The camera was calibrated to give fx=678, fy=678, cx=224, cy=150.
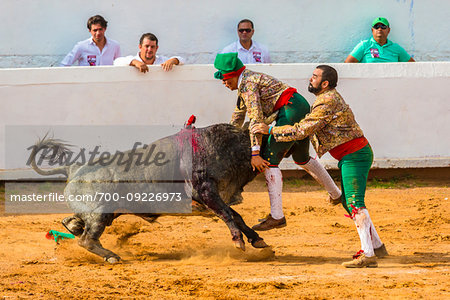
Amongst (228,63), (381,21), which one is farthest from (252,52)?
(228,63)

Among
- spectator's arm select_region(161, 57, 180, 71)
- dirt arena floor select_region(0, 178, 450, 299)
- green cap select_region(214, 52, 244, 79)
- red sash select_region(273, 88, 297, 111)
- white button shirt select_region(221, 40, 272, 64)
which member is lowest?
dirt arena floor select_region(0, 178, 450, 299)

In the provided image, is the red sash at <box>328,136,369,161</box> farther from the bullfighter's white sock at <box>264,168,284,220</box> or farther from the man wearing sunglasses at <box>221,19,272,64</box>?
the man wearing sunglasses at <box>221,19,272,64</box>

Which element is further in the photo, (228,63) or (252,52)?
(252,52)

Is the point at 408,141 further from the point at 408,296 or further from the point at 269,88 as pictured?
the point at 408,296

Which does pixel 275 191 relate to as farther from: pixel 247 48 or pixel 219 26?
pixel 219 26

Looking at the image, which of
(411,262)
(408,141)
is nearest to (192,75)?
(408,141)

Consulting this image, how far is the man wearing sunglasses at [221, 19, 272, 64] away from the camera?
9773 millimetres

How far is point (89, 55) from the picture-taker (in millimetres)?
9727

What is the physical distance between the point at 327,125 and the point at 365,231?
3.12 ft

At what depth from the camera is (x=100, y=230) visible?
6.18 metres

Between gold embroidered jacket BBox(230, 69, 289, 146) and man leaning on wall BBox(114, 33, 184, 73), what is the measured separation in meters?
3.16

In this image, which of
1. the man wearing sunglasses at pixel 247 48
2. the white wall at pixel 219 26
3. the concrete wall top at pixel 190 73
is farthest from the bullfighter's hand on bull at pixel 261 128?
the white wall at pixel 219 26

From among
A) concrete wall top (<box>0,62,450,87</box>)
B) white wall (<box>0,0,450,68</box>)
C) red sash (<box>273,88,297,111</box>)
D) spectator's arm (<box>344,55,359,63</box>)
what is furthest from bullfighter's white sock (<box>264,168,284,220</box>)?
white wall (<box>0,0,450,68</box>)

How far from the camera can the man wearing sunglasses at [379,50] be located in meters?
9.97
